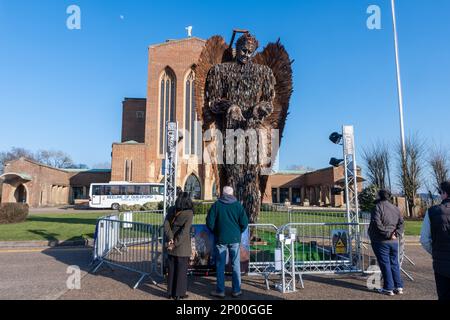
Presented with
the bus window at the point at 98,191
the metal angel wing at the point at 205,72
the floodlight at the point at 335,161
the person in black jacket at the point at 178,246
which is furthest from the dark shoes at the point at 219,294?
the bus window at the point at 98,191

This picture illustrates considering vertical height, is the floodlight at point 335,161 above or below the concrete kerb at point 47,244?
above

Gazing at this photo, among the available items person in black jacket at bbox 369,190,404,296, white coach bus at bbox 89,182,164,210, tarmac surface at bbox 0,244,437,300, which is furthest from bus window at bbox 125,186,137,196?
person in black jacket at bbox 369,190,404,296

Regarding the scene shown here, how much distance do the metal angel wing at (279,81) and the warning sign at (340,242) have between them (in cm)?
244

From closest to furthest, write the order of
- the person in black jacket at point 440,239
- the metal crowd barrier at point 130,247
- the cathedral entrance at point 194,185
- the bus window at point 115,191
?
the person in black jacket at point 440,239 → the metal crowd barrier at point 130,247 → the bus window at point 115,191 → the cathedral entrance at point 194,185

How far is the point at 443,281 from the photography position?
3.24 m

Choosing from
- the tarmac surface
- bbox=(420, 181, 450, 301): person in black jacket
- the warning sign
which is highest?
bbox=(420, 181, 450, 301): person in black jacket

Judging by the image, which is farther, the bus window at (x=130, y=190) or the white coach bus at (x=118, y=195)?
the bus window at (x=130, y=190)

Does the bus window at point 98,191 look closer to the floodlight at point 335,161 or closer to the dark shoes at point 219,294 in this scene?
the floodlight at point 335,161

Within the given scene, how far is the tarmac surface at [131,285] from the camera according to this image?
4910 millimetres

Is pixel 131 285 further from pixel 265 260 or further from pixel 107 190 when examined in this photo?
pixel 107 190

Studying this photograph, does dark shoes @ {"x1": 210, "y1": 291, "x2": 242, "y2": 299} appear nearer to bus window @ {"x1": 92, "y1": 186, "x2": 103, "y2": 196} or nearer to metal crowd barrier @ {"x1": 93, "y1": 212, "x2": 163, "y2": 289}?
metal crowd barrier @ {"x1": 93, "y1": 212, "x2": 163, "y2": 289}

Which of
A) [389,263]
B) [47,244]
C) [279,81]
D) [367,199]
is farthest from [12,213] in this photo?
[367,199]

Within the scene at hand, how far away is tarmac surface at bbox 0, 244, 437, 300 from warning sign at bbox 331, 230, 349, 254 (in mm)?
543

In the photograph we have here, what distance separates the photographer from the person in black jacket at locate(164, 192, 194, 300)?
479cm
